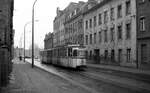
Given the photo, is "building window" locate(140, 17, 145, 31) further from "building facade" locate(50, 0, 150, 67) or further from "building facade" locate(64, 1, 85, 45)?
"building facade" locate(64, 1, 85, 45)

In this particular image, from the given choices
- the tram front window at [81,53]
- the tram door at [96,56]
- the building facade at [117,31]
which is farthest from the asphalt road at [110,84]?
the tram door at [96,56]

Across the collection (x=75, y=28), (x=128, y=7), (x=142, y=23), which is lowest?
(x=142, y=23)

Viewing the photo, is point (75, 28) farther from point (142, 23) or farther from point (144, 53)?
point (144, 53)

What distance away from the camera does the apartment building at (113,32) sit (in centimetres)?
3691

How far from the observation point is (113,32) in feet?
141

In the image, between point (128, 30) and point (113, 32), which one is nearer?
point (128, 30)

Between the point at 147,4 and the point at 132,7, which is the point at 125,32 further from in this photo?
the point at 147,4

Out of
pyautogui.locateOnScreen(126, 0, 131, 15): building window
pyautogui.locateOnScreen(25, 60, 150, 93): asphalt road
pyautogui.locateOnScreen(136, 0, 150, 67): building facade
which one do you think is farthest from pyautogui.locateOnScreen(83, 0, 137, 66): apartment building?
pyautogui.locateOnScreen(25, 60, 150, 93): asphalt road

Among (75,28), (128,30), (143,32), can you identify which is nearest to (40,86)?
(143,32)

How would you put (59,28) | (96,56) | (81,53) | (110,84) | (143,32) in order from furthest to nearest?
(59,28)
(96,56)
(143,32)
(81,53)
(110,84)

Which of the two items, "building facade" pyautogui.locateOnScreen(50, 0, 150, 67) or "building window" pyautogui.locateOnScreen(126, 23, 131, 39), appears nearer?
"building facade" pyautogui.locateOnScreen(50, 0, 150, 67)

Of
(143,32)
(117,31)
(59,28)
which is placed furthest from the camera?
(59,28)

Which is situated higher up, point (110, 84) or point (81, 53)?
point (81, 53)

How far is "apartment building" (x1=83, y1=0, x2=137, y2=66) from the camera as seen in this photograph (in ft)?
121
